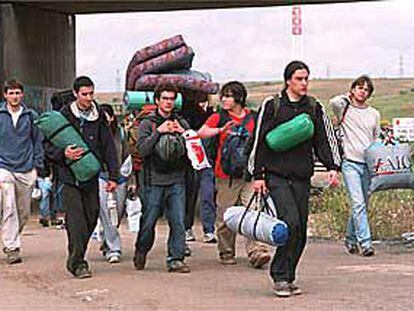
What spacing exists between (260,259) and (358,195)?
1.67 m

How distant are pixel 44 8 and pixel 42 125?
1170 cm

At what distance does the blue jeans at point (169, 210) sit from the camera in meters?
10.3

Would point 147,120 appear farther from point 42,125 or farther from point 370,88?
point 370,88

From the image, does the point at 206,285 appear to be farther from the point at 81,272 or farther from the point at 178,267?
the point at 81,272

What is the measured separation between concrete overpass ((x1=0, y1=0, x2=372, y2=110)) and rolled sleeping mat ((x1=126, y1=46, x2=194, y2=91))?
272 cm

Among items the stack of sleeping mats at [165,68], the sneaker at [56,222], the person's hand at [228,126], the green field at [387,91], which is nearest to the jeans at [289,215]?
the person's hand at [228,126]

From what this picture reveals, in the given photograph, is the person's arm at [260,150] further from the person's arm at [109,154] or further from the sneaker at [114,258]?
the sneaker at [114,258]

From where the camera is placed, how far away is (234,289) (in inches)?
368

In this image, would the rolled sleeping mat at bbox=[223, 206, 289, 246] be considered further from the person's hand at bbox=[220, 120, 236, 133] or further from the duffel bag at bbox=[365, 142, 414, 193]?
the duffel bag at bbox=[365, 142, 414, 193]

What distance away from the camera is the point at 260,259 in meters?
10.5

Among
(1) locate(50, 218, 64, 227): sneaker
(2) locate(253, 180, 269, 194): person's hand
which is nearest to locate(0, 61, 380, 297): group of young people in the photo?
(2) locate(253, 180, 269, 194): person's hand

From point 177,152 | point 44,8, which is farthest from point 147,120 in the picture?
point 44,8

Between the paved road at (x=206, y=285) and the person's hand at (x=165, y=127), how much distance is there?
1360 millimetres

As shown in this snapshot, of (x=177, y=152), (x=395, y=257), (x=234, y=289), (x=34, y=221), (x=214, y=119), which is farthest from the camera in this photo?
(x=34, y=221)
